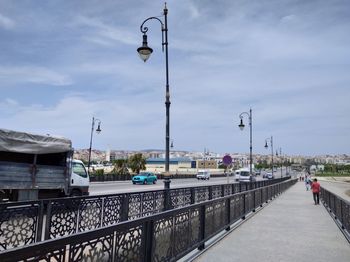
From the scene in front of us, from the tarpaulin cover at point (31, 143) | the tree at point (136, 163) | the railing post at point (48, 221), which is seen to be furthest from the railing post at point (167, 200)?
the tree at point (136, 163)

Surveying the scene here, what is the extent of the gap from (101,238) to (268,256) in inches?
185

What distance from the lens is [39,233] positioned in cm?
725

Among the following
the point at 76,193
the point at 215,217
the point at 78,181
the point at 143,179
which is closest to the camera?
the point at 215,217

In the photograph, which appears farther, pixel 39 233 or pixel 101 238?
pixel 39 233

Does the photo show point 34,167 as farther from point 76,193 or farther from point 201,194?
point 201,194

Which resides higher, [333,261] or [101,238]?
[101,238]

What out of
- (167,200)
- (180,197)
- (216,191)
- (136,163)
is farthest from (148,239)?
(136,163)

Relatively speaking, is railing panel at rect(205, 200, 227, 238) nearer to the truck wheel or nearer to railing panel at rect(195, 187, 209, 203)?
railing panel at rect(195, 187, 209, 203)

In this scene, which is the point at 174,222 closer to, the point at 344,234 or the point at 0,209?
the point at 0,209

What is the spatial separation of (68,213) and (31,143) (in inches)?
241

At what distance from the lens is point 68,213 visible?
827 centimetres

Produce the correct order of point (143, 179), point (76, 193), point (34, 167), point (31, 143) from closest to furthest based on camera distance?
point (34, 167)
point (31, 143)
point (76, 193)
point (143, 179)

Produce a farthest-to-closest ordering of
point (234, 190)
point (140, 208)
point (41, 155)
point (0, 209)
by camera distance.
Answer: point (234, 190) → point (41, 155) → point (140, 208) → point (0, 209)

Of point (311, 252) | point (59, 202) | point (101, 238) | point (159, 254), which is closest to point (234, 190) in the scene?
point (311, 252)
